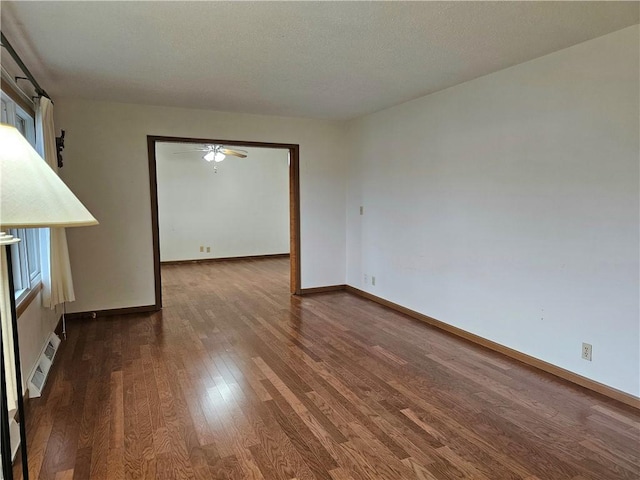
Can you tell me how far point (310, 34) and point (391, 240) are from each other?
2.79m

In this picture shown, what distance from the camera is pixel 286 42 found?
2.68 m

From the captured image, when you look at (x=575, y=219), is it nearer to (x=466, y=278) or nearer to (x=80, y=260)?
(x=466, y=278)

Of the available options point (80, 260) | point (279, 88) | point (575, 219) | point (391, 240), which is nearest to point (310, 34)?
point (279, 88)

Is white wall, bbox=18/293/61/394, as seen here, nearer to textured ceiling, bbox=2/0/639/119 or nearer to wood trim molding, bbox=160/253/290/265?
textured ceiling, bbox=2/0/639/119

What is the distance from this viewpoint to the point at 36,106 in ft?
11.2

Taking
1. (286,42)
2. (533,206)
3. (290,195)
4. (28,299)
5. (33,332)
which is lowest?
(33,332)

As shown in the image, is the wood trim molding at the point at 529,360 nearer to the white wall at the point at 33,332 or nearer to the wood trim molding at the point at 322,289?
the wood trim molding at the point at 322,289

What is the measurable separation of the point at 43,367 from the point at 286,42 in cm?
290

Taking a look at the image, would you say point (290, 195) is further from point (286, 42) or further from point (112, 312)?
point (286, 42)

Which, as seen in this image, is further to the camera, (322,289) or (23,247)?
(322,289)

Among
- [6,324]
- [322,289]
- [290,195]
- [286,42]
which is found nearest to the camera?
[6,324]

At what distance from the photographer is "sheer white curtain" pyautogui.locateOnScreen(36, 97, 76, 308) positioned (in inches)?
132

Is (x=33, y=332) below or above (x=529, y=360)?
above

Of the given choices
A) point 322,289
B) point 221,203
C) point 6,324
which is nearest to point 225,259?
point 221,203
